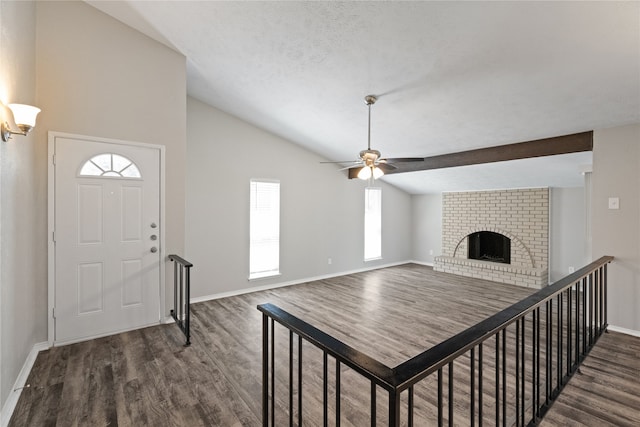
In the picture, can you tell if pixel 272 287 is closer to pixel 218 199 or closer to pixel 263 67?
pixel 218 199

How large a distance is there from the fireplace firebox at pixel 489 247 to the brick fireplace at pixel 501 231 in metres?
0.02

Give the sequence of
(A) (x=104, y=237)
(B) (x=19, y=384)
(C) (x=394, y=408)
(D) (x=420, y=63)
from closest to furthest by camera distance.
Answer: (C) (x=394, y=408), (B) (x=19, y=384), (D) (x=420, y=63), (A) (x=104, y=237)

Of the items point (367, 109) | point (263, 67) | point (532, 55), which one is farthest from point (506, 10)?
point (263, 67)

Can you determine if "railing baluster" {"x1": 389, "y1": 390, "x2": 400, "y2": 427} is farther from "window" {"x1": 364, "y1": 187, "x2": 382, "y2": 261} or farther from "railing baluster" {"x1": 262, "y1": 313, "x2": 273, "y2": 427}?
"window" {"x1": 364, "y1": 187, "x2": 382, "y2": 261}

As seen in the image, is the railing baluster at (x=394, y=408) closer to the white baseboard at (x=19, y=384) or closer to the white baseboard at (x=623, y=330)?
the white baseboard at (x=19, y=384)

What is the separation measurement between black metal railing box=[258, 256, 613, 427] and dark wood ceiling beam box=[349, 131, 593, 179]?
1.64 metres

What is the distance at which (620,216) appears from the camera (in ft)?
11.5

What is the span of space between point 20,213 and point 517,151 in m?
5.66

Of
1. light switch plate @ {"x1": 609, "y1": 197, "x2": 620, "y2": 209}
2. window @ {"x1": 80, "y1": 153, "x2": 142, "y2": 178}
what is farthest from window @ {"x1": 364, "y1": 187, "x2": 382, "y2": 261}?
window @ {"x1": 80, "y1": 153, "x2": 142, "y2": 178}

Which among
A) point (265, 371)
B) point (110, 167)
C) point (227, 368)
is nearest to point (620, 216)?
point (265, 371)

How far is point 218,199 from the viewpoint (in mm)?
4848

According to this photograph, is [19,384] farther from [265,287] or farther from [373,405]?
[265,287]

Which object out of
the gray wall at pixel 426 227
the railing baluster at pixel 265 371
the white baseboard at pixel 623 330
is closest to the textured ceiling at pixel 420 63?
the white baseboard at pixel 623 330

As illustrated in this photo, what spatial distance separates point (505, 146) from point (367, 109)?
215 cm
